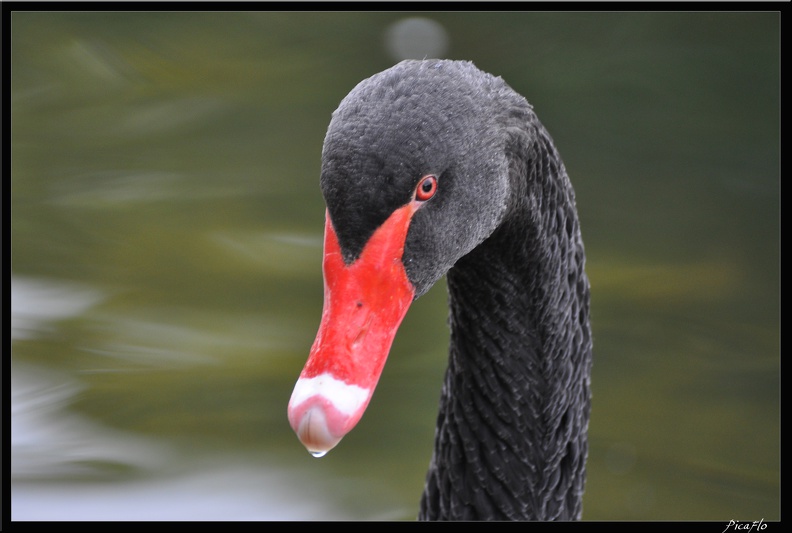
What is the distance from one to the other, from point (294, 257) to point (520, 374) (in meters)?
2.03

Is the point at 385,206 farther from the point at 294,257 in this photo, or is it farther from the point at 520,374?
the point at 294,257

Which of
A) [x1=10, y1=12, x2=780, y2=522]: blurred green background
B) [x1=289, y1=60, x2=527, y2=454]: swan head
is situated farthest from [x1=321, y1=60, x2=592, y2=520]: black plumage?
[x1=10, y1=12, x2=780, y2=522]: blurred green background

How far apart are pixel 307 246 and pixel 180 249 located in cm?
52

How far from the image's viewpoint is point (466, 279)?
2.24 meters

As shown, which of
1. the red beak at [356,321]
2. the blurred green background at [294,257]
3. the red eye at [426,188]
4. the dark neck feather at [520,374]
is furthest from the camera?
the blurred green background at [294,257]

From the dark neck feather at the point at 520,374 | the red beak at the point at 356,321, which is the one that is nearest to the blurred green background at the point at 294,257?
the dark neck feather at the point at 520,374

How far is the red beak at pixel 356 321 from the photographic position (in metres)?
1.61

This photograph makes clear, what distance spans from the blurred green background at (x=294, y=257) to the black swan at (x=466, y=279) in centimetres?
88

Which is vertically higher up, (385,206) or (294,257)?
(294,257)

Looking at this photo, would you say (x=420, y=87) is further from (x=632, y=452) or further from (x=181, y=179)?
(x=181, y=179)

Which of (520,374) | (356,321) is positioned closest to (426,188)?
(356,321)

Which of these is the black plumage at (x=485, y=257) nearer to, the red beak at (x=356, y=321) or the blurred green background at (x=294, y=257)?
the red beak at (x=356, y=321)

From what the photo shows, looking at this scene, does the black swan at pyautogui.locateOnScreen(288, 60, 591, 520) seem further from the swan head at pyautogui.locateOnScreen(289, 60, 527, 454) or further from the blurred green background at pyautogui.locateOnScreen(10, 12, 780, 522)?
the blurred green background at pyautogui.locateOnScreen(10, 12, 780, 522)

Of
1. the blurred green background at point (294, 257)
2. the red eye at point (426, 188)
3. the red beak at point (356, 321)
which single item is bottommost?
the red beak at point (356, 321)
